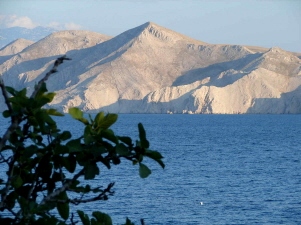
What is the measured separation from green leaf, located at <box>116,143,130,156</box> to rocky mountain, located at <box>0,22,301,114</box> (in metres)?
140

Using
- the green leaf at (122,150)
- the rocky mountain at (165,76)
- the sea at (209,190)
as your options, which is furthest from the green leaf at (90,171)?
the rocky mountain at (165,76)

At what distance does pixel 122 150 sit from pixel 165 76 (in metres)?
177

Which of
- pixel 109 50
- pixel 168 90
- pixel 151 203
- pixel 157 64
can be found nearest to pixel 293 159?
pixel 151 203

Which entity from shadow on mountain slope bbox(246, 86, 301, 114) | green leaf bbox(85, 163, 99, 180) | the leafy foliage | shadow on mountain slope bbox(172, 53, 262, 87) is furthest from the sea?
shadow on mountain slope bbox(172, 53, 262, 87)

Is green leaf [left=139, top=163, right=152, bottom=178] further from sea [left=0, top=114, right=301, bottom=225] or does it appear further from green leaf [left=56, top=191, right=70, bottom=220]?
sea [left=0, top=114, right=301, bottom=225]

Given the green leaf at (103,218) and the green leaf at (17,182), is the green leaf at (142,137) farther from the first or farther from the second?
the green leaf at (17,182)

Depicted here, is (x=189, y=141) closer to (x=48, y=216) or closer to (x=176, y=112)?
(x=48, y=216)

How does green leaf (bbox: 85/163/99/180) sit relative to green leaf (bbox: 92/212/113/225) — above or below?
above

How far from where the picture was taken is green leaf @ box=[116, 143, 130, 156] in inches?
108

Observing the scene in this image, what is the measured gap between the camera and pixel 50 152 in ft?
9.27

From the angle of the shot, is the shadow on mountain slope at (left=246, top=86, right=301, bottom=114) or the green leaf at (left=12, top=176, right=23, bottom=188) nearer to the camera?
the green leaf at (left=12, top=176, right=23, bottom=188)

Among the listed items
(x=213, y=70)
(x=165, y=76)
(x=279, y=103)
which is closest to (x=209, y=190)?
(x=279, y=103)

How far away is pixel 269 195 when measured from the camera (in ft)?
109

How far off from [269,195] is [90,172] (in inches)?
1235
